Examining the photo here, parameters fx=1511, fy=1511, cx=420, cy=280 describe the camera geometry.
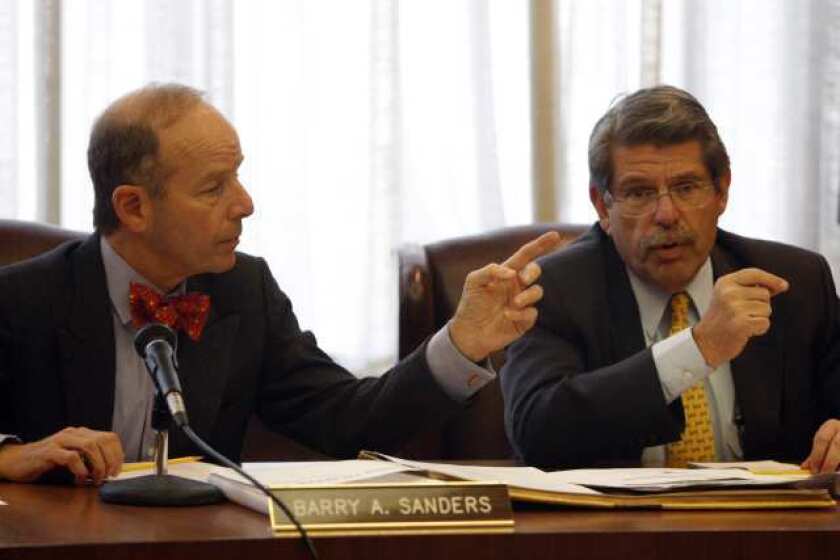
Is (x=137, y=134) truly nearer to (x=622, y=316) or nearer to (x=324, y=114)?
(x=622, y=316)

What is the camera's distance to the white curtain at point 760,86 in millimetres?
3795

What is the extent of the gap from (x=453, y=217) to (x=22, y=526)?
6.97 ft

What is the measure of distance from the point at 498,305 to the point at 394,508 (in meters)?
0.81

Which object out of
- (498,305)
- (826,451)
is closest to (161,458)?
(498,305)

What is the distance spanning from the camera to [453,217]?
146 inches

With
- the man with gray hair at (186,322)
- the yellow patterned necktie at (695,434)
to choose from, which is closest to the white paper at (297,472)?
the man with gray hair at (186,322)

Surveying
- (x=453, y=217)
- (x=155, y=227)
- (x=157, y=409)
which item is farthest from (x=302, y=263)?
(x=157, y=409)

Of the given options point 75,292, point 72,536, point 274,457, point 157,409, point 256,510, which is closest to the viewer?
point 72,536

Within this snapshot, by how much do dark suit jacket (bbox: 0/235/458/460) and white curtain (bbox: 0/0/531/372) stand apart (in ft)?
2.58

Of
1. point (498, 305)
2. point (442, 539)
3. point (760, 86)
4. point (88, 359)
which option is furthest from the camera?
point (760, 86)

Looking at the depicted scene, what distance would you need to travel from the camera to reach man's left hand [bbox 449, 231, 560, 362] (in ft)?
7.95

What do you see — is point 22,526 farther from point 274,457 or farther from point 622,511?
point 274,457

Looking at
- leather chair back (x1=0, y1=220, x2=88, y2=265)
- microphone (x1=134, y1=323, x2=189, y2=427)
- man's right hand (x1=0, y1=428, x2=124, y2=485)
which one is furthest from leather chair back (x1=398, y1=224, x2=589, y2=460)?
microphone (x1=134, y1=323, x2=189, y2=427)

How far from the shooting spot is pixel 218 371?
2.65m
